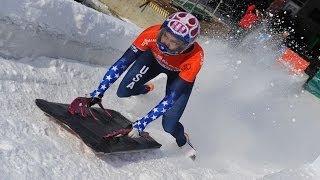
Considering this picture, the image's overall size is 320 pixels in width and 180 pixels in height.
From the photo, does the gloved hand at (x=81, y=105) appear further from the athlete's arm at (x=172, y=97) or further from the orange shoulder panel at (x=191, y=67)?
the orange shoulder panel at (x=191, y=67)

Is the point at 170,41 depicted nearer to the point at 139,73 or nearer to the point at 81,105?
the point at 139,73

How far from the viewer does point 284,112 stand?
1320cm

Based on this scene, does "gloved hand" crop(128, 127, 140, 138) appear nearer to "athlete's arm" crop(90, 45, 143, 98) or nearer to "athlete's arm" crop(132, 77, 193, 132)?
"athlete's arm" crop(132, 77, 193, 132)

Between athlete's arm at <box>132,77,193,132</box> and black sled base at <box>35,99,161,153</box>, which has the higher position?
athlete's arm at <box>132,77,193,132</box>

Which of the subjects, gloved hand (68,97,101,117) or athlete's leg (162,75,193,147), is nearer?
gloved hand (68,97,101,117)

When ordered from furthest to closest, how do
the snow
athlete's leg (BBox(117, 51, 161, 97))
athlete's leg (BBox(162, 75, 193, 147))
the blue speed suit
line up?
athlete's leg (BBox(117, 51, 161, 97)) < athlete's leg (BBox(162, 75, 193, 147)) < the blue speed suit < the snow

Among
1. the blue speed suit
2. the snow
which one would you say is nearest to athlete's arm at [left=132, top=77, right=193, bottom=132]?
the blue speed suit

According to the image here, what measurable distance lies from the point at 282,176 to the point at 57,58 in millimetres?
3246

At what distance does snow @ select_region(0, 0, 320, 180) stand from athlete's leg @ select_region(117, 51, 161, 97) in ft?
2.17

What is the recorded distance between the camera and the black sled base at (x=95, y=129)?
5.31 metres

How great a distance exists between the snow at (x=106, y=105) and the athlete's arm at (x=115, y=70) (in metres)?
0.67

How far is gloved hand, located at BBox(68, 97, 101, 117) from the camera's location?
5.81m

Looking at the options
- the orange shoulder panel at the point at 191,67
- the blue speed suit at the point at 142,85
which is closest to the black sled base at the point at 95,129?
the blue speed suit at the point at 142,85

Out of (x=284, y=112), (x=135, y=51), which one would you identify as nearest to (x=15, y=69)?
(x=135, y=51)
